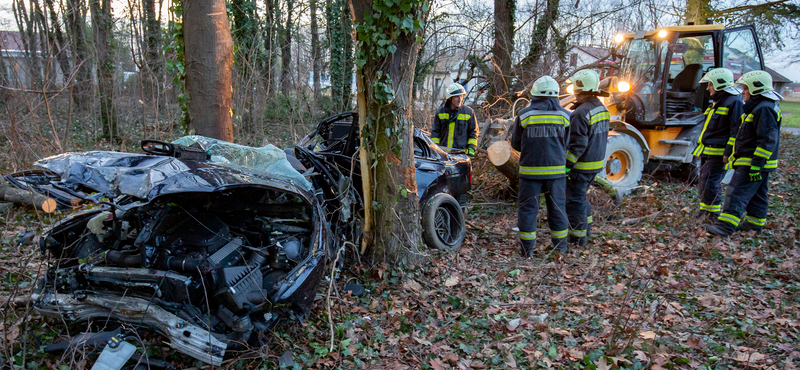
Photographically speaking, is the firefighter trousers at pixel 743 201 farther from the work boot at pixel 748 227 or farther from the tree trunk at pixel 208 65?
the tree trunk at pixel 208 65

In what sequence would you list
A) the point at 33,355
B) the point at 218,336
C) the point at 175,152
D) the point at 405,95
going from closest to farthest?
the point at 218,336 < the point at 33,355 < the point at 175,152 < the point at 405,95

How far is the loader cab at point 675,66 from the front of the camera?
789cm

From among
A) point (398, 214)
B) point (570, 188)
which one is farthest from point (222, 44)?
point (570, 188)

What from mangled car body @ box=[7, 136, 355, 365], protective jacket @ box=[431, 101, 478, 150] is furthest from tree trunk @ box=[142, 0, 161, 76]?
mangled car body @ box=[7, 136, 355, 365]

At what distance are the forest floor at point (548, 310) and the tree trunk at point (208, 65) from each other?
2.08 meters

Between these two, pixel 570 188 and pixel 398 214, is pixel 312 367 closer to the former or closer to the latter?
pixel 398 214

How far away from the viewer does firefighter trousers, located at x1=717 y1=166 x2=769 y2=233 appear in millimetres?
5906

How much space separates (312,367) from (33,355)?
1988 millimetres

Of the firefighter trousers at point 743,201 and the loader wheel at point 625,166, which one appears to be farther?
the loader wheel at point 625,166

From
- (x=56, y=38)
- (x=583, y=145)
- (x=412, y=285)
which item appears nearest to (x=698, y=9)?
(x=583, y=145)

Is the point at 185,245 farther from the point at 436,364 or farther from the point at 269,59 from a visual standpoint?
the point at 269,59

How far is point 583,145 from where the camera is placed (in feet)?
17.9

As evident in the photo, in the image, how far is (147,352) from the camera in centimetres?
326

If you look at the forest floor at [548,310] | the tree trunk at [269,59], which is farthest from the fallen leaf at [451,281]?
the tree trunk at [269,59]
